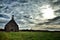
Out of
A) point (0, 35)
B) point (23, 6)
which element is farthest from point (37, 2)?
point (0, 35)

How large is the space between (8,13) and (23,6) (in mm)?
355

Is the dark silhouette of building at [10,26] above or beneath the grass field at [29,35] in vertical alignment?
above

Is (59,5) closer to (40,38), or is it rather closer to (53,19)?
(53,19)

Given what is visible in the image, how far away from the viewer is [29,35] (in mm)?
3705

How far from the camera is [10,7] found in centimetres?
380

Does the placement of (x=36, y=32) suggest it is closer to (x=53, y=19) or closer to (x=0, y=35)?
(x=53, y=19)

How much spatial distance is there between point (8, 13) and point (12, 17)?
4.9 inches

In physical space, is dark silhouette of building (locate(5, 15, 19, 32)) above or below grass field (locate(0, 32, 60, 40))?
above

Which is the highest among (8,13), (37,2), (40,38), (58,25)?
(37,2)

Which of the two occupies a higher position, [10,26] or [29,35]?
[10,26]

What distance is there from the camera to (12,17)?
374cm

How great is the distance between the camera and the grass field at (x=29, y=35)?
12.1 ft

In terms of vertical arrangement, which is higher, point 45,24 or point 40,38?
point 45,24

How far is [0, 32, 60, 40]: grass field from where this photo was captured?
3.68m
